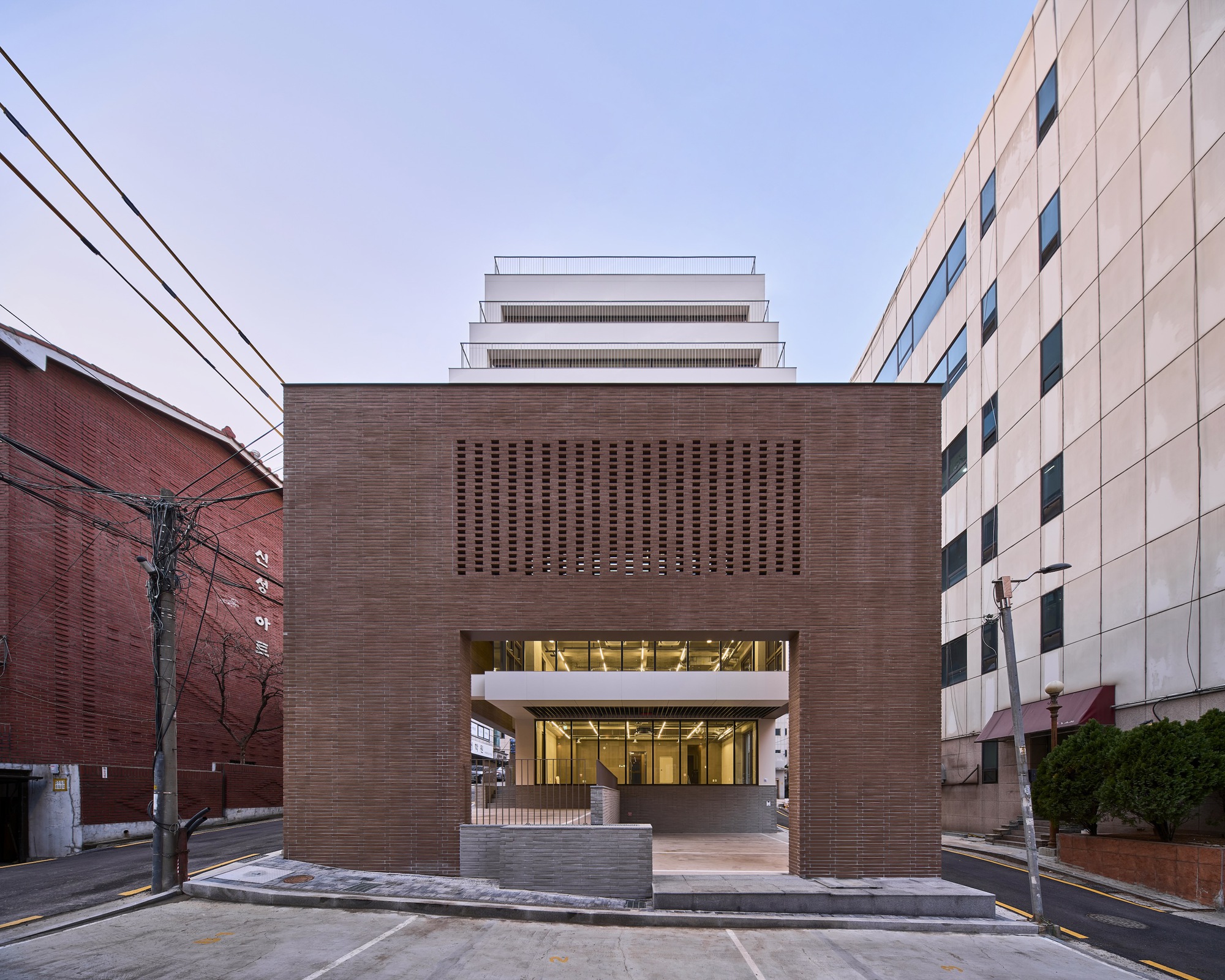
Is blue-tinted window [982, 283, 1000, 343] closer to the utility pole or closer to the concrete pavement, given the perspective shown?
the concrete pavement

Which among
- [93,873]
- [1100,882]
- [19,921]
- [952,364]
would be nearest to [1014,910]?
[1100,882]

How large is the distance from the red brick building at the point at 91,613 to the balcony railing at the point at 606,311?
84.7 ft

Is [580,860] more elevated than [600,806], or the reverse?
[600,806]

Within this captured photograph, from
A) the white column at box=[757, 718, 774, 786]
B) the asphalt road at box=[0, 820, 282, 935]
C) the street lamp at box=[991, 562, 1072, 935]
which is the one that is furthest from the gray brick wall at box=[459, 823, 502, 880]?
the white column at box=[757, 718, 774, 786]

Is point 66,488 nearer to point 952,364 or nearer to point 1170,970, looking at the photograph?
point 1170,970

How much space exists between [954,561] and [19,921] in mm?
36662

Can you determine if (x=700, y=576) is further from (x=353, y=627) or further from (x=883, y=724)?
(x=353, y=627)

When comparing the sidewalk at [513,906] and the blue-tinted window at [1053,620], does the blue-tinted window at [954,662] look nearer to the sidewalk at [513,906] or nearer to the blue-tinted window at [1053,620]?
the blue-tinted window at [1053,620]

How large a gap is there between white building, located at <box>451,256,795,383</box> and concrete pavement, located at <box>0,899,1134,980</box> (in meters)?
45.7

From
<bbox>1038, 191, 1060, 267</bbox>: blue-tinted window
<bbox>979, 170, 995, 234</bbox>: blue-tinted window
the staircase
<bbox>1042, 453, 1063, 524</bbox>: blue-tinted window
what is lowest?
the staircase

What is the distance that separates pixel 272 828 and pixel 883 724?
2532 centimetres

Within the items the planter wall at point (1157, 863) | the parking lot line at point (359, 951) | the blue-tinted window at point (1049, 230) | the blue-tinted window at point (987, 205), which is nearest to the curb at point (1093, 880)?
the planter wall at point (1157, 863)

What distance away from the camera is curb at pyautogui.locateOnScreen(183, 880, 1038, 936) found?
14.4 m

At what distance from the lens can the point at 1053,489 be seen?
3077 cm
